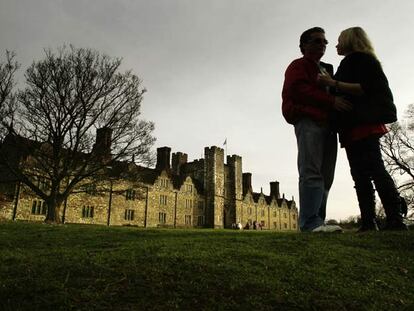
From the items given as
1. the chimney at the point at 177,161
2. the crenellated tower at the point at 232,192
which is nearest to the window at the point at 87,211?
the chimney at the point at 177,161

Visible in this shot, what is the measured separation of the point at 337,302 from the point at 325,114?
309 cm

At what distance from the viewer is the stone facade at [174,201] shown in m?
38.9

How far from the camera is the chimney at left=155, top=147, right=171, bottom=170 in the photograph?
56.7m

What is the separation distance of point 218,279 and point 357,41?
13.7ft

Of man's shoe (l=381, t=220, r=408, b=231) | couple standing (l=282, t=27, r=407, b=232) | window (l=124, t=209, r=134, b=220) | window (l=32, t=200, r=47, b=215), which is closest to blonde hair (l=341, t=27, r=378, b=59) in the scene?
couple standing (l=282, t=27, r=407, b=232)

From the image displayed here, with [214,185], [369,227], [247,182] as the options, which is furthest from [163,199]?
[369,227]

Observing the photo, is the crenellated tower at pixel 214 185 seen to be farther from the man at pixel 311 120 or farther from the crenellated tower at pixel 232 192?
the man at pixel 311 120

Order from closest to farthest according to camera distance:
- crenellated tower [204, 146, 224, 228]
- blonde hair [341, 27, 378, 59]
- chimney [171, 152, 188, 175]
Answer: blonde hair [341, 27, 378, 59] < crenellated tower [204, 146, 224, 228] < chimney [171, 152, 188, 175]

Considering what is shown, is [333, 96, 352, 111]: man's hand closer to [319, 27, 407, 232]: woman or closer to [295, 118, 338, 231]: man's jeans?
[319, 27, 407, 232]: woman

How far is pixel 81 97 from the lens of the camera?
26.3 metres

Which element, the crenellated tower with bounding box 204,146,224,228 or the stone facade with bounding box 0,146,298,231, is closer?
the stone facade with bounding box 0,146,298,231

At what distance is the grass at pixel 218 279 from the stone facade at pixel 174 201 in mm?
26429

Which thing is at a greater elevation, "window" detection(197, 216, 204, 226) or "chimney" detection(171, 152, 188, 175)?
"chimney" detection(171, 152, 188, 175)

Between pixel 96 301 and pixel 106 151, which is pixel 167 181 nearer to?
pixel 106 151
